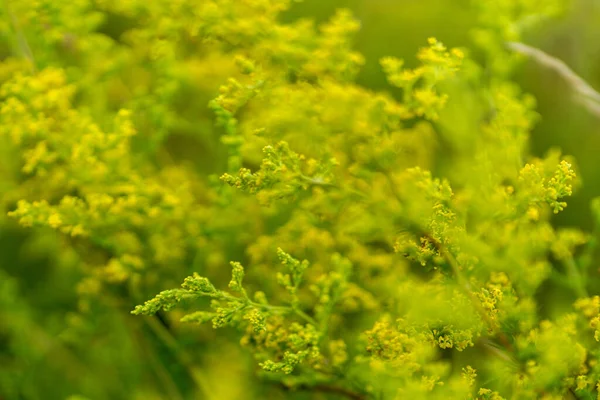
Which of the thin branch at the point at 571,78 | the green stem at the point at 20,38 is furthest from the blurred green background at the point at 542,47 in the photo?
the green stem at the point at 20,38

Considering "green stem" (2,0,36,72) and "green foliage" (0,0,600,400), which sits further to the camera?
"green stem" (2,0,36,72)

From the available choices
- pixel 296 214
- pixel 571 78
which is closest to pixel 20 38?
pixel 296 214

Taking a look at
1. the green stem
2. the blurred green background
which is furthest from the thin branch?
the green stem

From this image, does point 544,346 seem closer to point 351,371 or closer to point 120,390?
point 351,371

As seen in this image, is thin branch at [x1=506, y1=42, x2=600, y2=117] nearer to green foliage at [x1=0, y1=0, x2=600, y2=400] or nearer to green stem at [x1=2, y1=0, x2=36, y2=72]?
green foliage at [x1=0, y1=0, x2=600, y2=400]

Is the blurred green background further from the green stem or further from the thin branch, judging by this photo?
the green stem

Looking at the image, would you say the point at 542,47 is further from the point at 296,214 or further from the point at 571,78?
the point at 296,214
